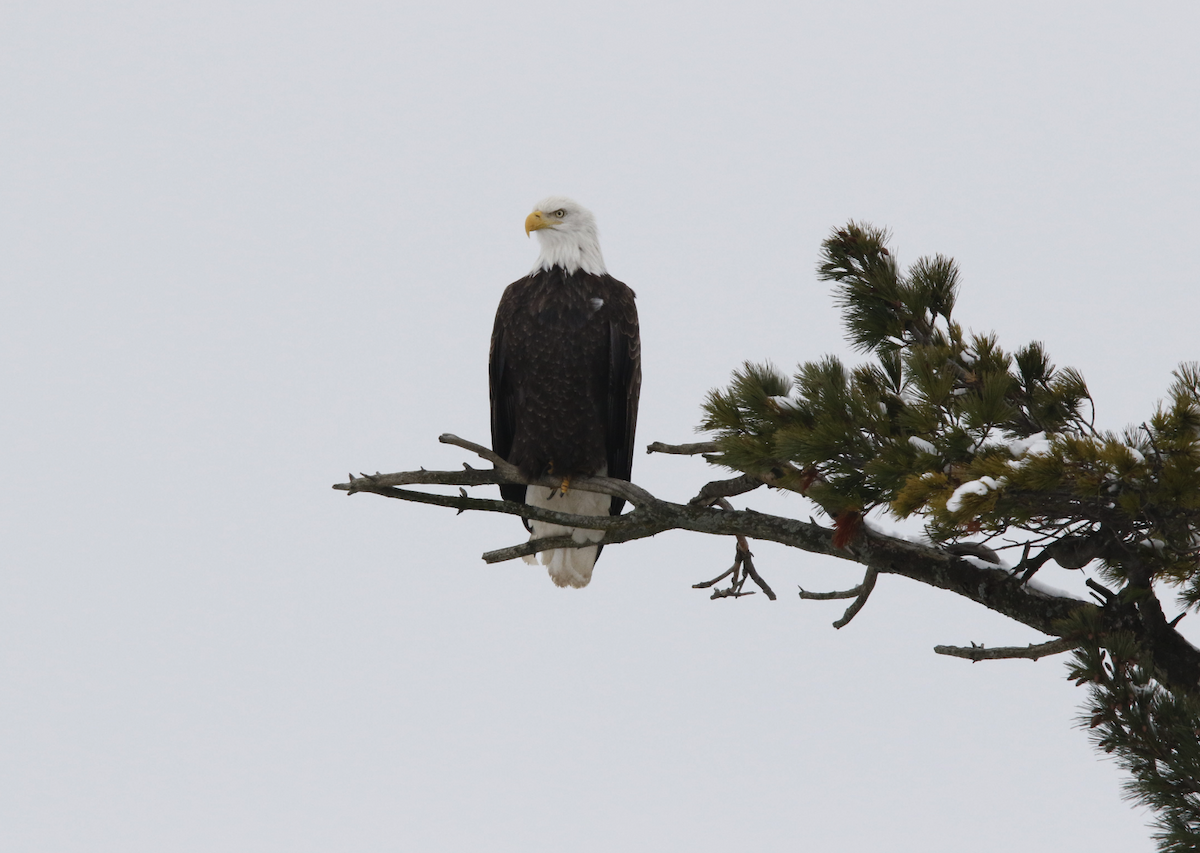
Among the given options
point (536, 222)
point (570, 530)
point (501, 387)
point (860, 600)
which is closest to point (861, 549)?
point (860, 600)

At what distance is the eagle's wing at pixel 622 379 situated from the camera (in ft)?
15.4

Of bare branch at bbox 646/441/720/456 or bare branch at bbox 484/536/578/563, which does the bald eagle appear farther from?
bare branch at bbox 646/441/720/456

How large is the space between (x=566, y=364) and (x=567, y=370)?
3cm

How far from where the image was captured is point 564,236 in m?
4.88

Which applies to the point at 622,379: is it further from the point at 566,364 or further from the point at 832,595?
the point at 832,595

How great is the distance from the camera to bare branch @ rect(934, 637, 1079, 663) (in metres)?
3.34

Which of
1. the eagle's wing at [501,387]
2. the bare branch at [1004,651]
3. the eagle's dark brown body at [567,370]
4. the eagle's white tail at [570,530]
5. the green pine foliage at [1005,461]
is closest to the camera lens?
the green pine foliage at [1005,461]

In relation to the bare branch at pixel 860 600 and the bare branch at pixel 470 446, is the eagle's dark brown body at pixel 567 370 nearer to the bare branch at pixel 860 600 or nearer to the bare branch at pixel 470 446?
the bare branch at pixel 470 446

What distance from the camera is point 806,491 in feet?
10.2

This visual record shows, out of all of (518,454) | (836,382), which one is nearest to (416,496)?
(518,454)

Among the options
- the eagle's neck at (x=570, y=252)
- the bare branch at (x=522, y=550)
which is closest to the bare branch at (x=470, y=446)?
the bare branch at (x=522, y=550)

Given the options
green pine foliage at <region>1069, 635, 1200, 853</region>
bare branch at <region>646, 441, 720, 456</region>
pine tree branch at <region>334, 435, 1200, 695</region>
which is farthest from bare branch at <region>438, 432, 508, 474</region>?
green pine foliage at <region>1069, 635, 1200, 853</region>

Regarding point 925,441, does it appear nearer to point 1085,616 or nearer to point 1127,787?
point 1085,616

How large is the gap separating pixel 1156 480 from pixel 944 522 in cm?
55
